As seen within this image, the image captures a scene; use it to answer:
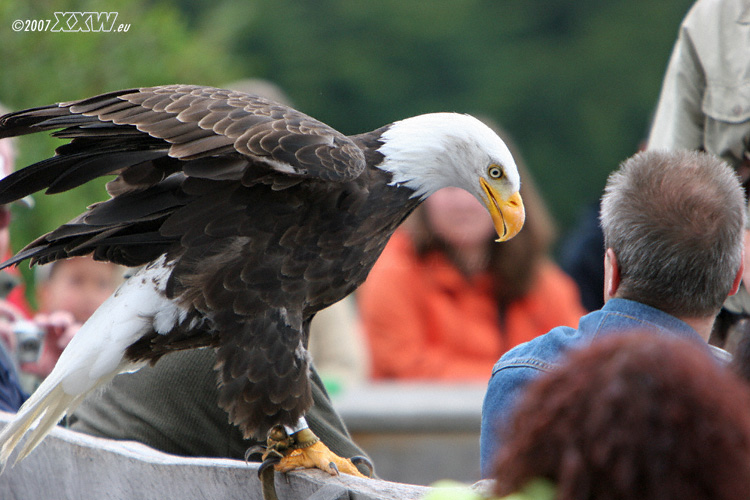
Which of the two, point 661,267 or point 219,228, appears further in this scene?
point 219,228

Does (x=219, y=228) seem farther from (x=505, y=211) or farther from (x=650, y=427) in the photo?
(x=650, y=427)

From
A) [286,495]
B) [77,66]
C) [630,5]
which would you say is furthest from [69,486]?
[630,5]

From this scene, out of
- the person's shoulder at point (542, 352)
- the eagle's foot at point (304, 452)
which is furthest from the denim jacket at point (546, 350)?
the eagle's foot at point (304, 452)

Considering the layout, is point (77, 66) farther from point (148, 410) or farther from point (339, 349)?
point (148, 410)

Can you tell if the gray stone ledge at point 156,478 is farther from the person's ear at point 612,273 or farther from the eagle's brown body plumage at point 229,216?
the person's ear at point 612,273

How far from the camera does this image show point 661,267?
1706 mm

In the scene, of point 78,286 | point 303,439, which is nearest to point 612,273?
point 303,439

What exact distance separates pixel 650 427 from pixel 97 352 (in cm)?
163

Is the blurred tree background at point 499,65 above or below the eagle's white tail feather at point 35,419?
above

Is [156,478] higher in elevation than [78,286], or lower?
lower

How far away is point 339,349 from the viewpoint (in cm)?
459

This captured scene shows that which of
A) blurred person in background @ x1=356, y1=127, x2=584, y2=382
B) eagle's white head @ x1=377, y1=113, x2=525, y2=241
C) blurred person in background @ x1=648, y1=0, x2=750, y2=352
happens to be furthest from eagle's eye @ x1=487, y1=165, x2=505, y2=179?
blurred person in background @ x1=356, y1=127, x2=584, y2=382

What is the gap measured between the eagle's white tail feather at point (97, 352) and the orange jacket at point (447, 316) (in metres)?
2.18

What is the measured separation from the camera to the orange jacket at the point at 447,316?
4281 mm
